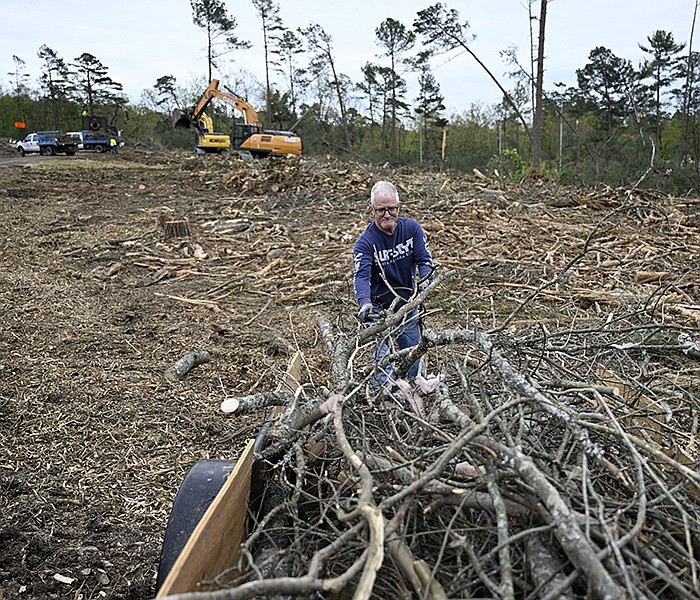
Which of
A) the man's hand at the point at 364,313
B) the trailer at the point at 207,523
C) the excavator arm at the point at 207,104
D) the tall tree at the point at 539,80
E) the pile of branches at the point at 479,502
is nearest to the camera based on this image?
the pile of branches at the point at 479,502

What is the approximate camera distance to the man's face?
162 inches

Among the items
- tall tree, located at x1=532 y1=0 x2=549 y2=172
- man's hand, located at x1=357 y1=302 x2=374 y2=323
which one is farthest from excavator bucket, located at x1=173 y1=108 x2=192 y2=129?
man's hand, located at x1=357 y1=302 x2=374 y2=323

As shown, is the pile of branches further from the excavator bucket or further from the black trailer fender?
the excavator bucket

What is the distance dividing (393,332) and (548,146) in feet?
140

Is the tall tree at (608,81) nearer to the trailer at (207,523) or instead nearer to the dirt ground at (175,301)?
the dirt ground at (175,301)

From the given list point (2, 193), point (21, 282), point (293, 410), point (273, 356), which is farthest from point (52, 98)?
point (293, 410)

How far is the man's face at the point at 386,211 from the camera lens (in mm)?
4125

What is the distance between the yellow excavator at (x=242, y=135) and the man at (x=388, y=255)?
1916cm

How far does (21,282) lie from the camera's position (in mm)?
7820

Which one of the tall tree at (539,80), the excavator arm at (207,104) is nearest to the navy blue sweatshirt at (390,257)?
A: the tall tree at (539,80)

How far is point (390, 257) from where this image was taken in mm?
4344

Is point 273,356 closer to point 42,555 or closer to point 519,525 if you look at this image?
point 42,555

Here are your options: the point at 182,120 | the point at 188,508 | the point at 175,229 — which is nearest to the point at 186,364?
the point at 188,508

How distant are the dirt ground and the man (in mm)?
306
